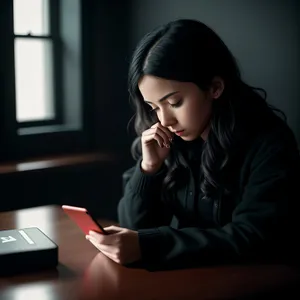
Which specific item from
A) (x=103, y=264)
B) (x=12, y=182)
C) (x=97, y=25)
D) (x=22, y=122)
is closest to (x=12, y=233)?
(x=103, y=264)

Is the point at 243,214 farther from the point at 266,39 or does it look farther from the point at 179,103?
the point at 266,39

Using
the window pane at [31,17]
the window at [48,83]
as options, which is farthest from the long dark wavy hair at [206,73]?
the window pane at [31,17]

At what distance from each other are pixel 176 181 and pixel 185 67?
378 mm

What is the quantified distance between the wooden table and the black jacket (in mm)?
50

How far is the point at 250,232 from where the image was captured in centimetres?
132

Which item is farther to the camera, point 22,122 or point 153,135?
point 22,122

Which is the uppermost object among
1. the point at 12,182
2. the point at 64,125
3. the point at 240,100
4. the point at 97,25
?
the point at 97,25

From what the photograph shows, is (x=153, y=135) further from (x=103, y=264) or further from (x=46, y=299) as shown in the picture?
(x=46, y=299)

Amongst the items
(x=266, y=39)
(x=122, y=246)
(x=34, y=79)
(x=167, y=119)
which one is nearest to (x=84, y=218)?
(x=122, y=246)

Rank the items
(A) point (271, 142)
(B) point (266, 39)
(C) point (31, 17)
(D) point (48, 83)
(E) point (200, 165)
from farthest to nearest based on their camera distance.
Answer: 1. (D) point (48, 83)
2. (C) point (31, 17)
3. (B) point (266, 39)
4. (E) point (200, 165)
5. (A) point (271, 142)

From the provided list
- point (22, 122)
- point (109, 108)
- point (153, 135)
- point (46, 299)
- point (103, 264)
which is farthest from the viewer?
point (109, 108)

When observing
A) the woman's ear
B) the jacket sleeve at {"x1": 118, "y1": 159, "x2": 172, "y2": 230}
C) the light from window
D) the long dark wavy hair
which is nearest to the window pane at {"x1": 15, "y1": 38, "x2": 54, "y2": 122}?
the light from window

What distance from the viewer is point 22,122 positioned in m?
2.78

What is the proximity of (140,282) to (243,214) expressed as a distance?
328 mm
